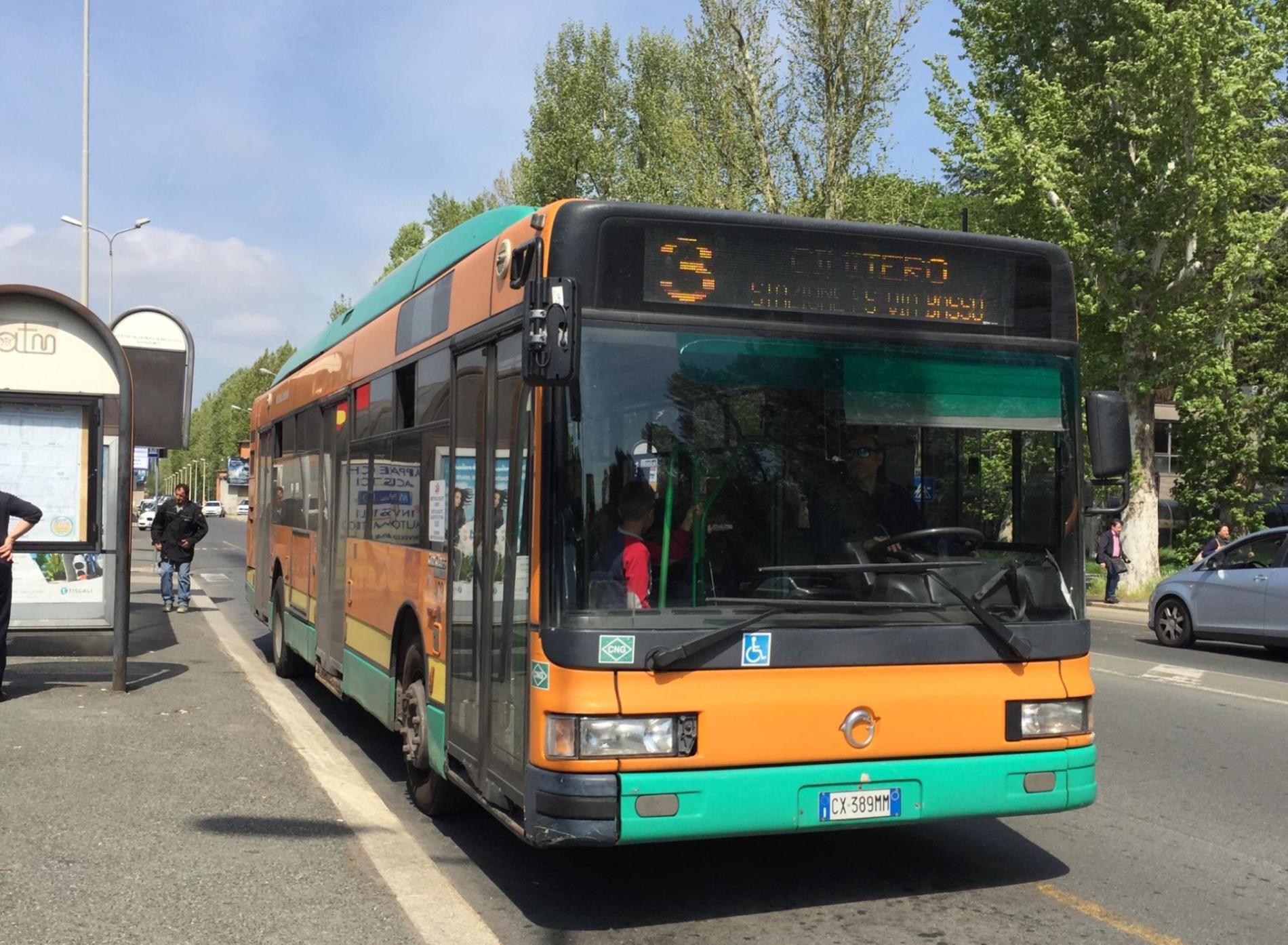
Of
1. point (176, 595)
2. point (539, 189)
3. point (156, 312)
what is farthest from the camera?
point (539, 189)

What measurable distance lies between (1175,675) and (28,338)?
11.5 meters

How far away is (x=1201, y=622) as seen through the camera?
1695cm

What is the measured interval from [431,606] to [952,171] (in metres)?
23.4

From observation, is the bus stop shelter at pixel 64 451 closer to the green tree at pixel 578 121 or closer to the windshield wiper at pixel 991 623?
the windshield wiper at pixel 991 623

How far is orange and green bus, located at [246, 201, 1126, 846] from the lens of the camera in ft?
16.5

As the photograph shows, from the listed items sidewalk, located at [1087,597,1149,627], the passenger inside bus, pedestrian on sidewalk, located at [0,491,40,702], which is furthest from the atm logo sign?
sidewalk, located at [1087,597,1149,627]

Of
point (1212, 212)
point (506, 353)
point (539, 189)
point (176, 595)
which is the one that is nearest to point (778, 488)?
point (506, 353)

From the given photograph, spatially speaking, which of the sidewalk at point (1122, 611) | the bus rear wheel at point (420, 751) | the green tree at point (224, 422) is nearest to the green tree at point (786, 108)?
the sidewalk at point (1122, 611)

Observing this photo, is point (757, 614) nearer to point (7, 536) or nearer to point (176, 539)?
point (7, 536)

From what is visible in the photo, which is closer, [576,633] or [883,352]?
[576,633]

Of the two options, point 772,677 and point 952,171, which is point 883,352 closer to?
point 772,677

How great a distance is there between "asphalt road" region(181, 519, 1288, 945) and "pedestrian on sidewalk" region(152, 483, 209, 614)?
467 inches

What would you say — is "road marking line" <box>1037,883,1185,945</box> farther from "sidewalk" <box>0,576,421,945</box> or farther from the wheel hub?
the wheel hub

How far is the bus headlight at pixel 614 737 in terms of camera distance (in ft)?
16.3
